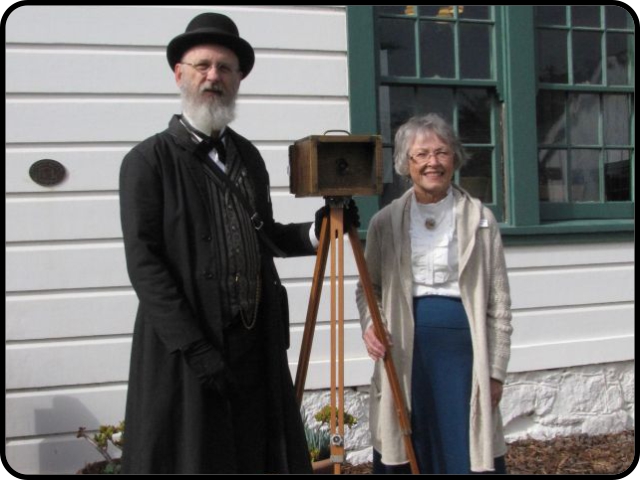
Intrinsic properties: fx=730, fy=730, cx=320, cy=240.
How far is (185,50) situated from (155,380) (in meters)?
1.19

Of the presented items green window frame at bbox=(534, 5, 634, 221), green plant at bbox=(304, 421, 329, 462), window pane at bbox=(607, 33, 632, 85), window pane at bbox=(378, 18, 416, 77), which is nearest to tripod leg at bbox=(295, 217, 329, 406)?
green plant at bbox=(304, 421, 329, 462)

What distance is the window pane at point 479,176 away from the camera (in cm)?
467

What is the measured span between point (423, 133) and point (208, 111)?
0.84 meters

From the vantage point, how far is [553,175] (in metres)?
4.81

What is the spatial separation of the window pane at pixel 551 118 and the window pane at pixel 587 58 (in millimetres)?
201

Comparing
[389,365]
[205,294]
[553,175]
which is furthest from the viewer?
[553,175]

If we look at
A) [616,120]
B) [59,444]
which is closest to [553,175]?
[616,120]

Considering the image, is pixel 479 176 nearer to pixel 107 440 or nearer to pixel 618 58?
pixel 618 58

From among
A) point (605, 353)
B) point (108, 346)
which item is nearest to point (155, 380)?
point (108, 346)

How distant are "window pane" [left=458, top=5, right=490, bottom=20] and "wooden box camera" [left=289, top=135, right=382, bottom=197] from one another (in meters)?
2.04

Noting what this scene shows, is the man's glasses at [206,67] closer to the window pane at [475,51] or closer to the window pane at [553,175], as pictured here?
the window pane at [475,51]

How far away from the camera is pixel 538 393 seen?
4605 millimetres

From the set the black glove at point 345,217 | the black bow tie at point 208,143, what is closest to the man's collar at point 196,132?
the black bow tie at point 208,143

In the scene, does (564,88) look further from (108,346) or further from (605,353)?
(108,346)
